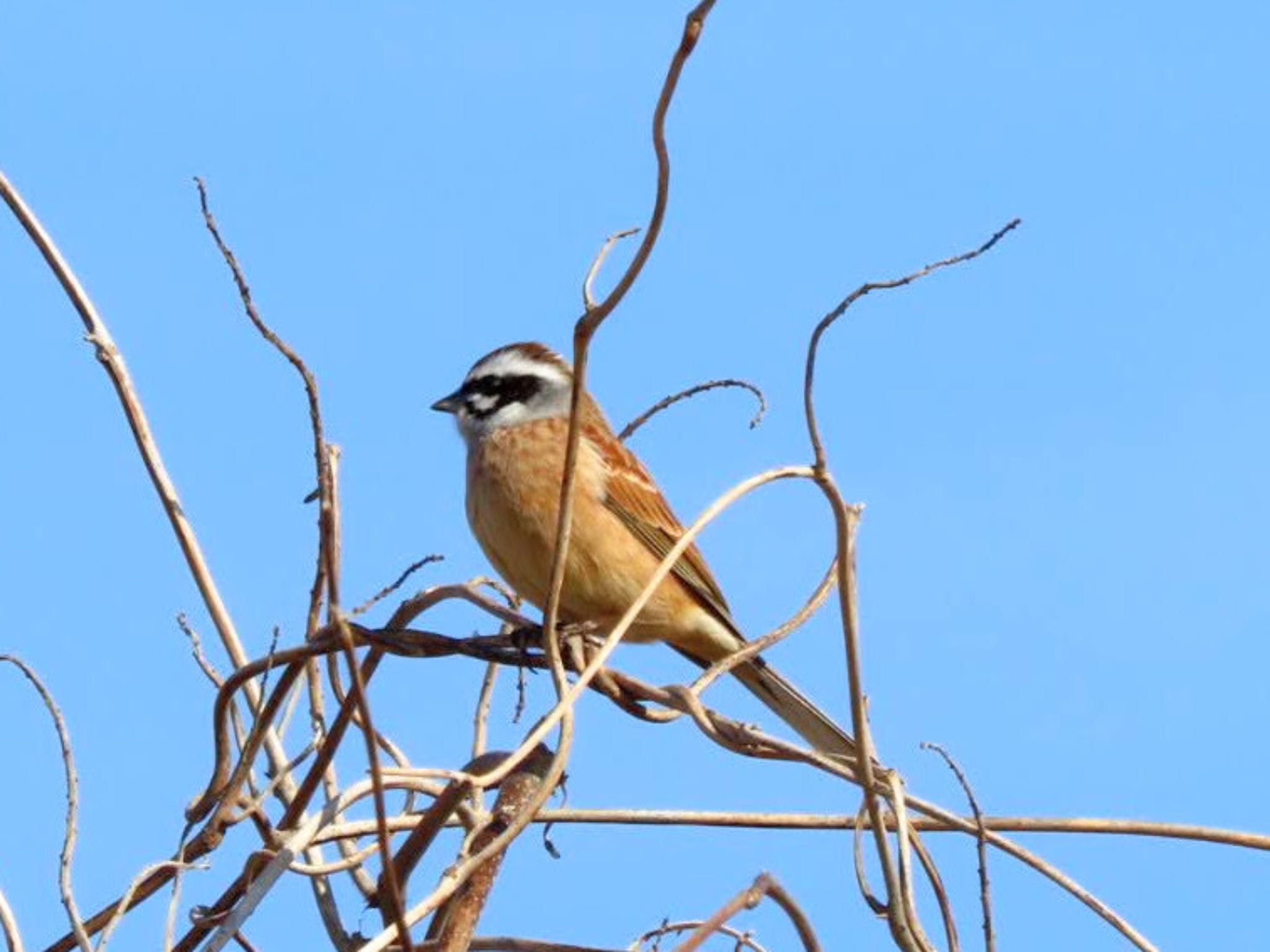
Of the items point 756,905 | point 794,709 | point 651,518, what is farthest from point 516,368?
point 756,905

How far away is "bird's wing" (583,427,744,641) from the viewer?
234 inches

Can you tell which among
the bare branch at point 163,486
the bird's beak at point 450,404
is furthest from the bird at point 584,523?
the bare branch at point 163,486

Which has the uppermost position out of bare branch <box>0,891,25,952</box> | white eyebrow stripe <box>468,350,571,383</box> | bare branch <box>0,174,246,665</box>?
white eyebrow stripe <box>468,350,571,383</box>

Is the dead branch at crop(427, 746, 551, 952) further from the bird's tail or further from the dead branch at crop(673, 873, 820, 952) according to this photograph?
the bird's tail

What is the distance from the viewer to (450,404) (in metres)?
6.29

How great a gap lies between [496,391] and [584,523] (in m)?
0.67

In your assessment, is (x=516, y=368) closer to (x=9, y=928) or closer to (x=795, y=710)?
(x=795, y=710)

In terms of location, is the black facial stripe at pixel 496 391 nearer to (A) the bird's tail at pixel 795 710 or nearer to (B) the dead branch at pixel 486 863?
(A) the bird's tail at pixel 795 710

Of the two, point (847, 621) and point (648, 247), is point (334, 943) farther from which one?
point (648, 247)

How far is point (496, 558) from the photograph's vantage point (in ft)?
18.1

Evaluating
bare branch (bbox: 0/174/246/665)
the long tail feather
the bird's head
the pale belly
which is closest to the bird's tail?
the long tail feather

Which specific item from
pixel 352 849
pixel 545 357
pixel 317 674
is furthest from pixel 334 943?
pixel 545 357

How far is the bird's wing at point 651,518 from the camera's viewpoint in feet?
19.5

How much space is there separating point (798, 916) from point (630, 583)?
3.20 meters
